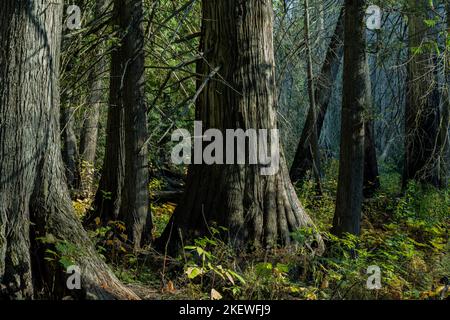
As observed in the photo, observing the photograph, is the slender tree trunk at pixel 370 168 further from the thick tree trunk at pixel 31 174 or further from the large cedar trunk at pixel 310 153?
the thick tree trunk at pixel 31 174

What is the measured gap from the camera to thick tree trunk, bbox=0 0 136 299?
5184mm

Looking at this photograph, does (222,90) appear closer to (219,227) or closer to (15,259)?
(219,227)

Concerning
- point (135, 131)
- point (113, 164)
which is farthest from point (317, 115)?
point (135, 131)

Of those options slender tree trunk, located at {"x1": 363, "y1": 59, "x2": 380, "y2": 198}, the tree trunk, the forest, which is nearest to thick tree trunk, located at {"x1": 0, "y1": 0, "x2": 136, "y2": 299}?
the forest

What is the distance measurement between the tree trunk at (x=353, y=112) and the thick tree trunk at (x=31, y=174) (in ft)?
10.7

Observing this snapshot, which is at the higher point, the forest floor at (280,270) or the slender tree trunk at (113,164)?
the slender tree trunk at (113,164)

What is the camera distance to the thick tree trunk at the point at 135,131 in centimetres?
782

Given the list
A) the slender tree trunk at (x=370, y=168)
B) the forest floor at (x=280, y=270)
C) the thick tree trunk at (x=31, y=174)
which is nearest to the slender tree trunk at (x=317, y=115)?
the slender tree trunk at (x=370, y=168)

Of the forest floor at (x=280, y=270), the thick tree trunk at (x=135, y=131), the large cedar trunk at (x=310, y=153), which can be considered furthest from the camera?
the large cedar trunk at (x=310, y=153)

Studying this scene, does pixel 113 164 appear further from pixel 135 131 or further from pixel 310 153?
pixel 310 153

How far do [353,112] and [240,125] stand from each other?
1.34 metres

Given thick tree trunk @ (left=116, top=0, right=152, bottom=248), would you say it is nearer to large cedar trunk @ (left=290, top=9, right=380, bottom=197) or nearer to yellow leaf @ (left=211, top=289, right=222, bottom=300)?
yellow leaf @ (left=211, top=289, right=222, bottom=300)

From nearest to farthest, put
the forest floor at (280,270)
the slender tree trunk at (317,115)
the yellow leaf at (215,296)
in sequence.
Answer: the yellow leaf at (215,296) → the forest floor at (280,270) → the slender tree trunk at (317,115)

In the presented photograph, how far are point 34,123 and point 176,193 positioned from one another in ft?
23.2
